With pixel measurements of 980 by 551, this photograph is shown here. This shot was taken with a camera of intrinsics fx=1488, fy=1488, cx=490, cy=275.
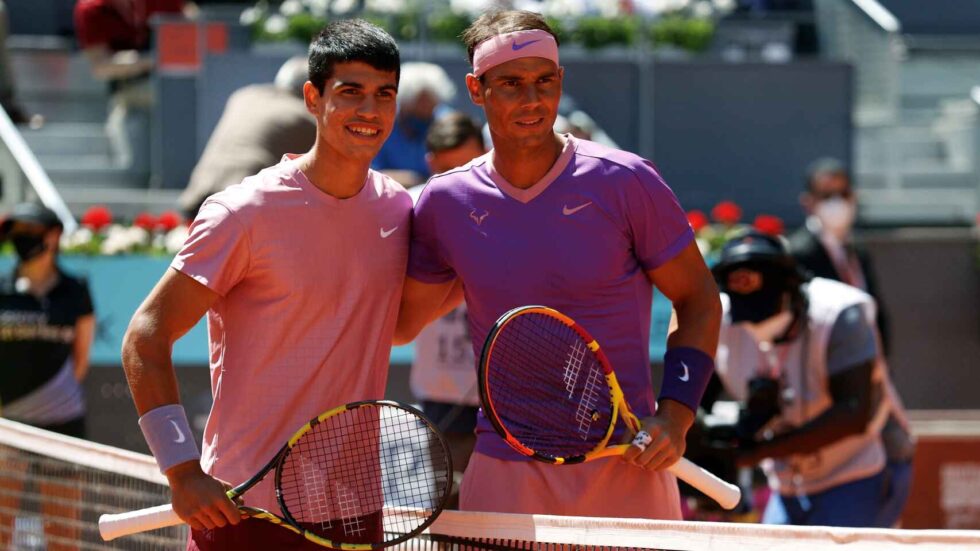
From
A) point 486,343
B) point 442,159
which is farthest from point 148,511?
point 442,159

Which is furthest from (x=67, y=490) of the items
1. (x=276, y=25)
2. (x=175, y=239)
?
(x=276, y=25)

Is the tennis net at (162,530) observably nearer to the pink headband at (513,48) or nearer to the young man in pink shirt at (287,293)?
the young man in pink shirt at (287,293)

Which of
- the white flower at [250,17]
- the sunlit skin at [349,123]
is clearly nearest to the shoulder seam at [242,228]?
the sunlit skin at [349,123]

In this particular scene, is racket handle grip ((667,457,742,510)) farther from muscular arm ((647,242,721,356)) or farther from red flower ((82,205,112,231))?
red flower ((82,205,112,231))

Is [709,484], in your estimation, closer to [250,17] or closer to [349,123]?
[349,123]

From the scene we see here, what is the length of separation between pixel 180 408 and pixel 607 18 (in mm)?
10110

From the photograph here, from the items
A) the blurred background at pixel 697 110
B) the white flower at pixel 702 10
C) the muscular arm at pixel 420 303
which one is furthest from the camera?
the white flower at pixel 702 10

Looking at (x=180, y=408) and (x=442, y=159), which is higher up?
(x=180, y=408)

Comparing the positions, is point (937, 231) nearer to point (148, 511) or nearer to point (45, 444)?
point (45, 444)

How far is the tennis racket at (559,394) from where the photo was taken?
11.2 ft

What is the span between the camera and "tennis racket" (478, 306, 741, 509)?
11.2ft

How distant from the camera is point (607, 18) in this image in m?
13.0

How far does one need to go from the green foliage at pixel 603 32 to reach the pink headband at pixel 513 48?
9.45m

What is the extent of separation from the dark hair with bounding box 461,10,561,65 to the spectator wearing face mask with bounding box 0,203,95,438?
4667 mm
